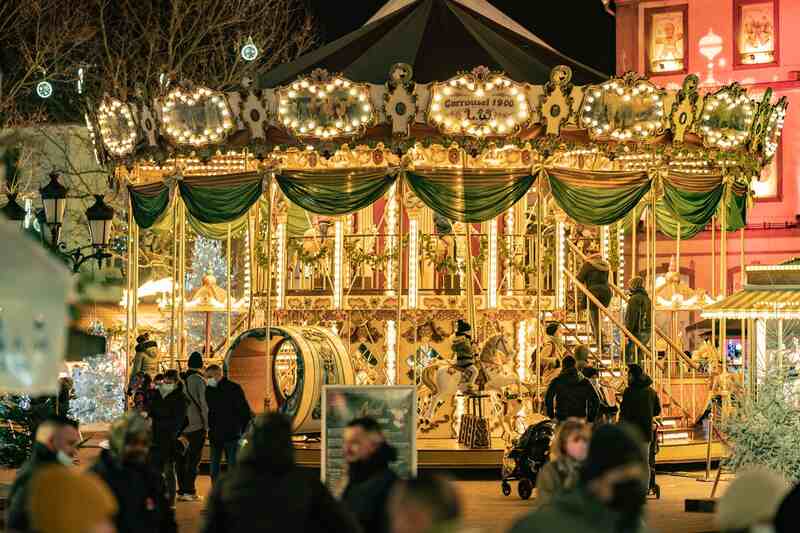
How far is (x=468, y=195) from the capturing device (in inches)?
845

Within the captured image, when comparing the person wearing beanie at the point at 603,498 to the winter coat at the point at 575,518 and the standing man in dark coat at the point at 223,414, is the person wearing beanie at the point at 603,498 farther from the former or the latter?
the standing man in dark coat at the point at 223,414

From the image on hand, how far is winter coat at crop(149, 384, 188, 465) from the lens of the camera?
1747 cm

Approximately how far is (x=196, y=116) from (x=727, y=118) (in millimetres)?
7189

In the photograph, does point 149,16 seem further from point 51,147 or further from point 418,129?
point 418,129

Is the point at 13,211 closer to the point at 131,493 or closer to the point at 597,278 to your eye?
the point at 131,493

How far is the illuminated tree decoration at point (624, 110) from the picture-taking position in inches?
840

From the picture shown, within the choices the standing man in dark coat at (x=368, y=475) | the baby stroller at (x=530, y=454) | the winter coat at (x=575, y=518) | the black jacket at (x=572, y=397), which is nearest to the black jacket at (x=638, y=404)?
the black jacket at (x=572, y=397)

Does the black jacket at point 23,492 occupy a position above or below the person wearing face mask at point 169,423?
above

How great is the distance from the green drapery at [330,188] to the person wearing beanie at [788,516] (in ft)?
47.8

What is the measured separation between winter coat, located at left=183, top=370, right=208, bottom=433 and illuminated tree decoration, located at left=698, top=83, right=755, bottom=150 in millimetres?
7872

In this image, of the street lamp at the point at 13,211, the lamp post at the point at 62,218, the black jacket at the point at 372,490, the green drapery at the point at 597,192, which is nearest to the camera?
the black jacket at the point at 372,490

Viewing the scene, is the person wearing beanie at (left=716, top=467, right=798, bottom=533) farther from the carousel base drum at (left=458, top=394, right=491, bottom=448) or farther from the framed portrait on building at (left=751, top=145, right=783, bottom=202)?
the framed portrait on building at (left=751, top=145, right=783, bottom=202)

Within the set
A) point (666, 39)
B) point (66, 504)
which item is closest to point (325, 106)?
point (66, 504)

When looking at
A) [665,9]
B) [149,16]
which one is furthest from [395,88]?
[665,9]
